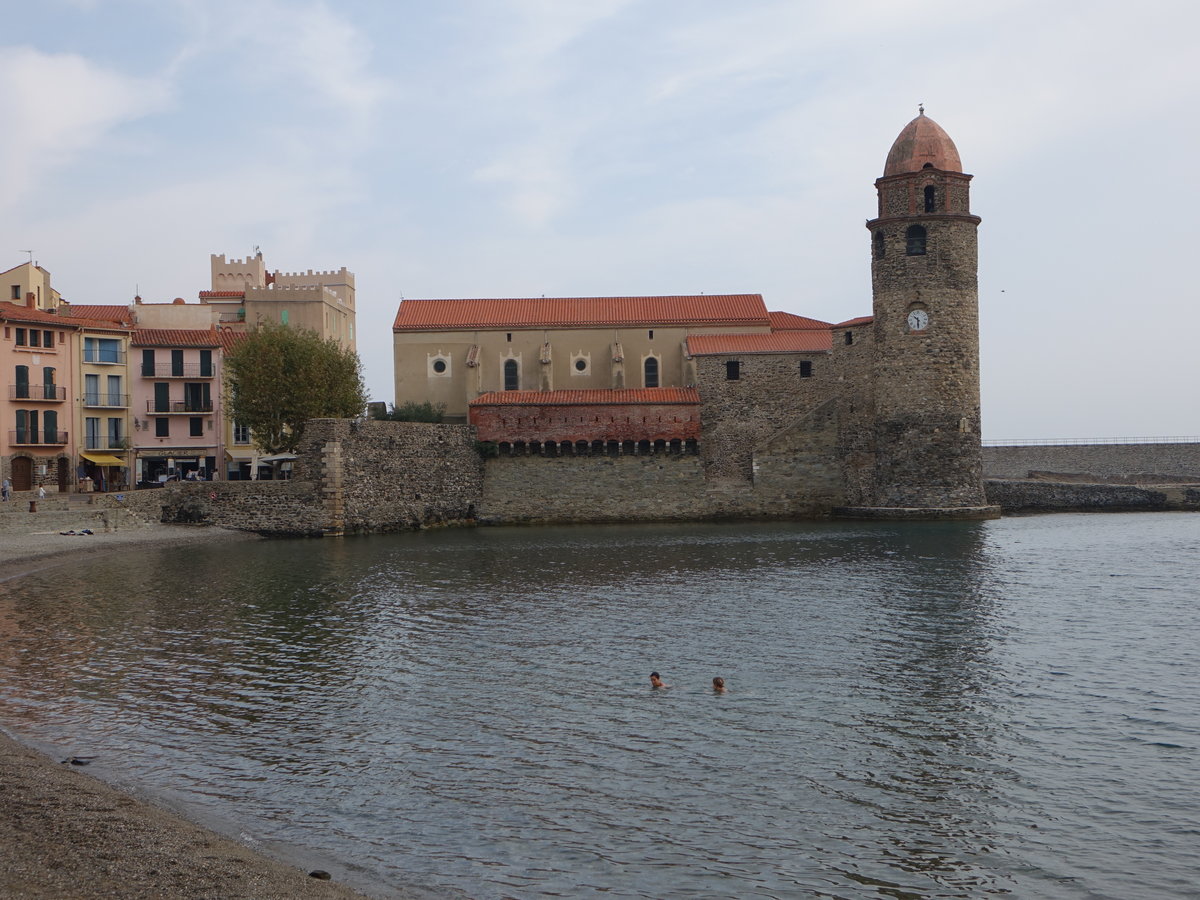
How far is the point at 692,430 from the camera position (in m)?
46.4

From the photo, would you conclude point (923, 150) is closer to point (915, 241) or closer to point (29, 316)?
point (915, 241)

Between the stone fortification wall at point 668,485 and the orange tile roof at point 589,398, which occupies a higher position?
the orange tile roof at point 589,398

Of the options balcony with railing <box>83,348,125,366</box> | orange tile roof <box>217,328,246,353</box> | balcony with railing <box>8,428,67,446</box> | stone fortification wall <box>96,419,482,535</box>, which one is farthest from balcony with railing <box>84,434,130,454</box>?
stone fortification wall <box>96,419,482,535</box>

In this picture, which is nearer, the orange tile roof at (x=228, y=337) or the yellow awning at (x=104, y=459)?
the yellow awning at (x=104, y=459)

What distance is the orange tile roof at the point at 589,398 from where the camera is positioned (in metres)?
46.8

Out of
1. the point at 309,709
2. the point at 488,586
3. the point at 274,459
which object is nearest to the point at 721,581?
the point at 488,586

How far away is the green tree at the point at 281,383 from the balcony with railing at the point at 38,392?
6.95 meters

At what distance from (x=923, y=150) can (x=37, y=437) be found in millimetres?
37356

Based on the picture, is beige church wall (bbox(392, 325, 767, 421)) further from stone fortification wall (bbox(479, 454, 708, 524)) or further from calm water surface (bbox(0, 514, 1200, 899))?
calm water surface (bbox(0, 514, 1200, 899))

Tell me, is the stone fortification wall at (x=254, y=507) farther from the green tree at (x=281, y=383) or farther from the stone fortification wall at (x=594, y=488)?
the stone fortification wall at (x=594, y=488)

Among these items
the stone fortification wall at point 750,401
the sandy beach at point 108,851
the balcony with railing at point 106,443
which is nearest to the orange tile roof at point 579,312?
the stone fortification wall at point 750,401

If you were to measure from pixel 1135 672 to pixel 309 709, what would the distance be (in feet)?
39.3

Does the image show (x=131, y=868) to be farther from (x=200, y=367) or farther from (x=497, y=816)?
(x=200, y=367)

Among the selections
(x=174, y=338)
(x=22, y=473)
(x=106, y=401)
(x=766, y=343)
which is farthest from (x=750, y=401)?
(x=22, y=473)
